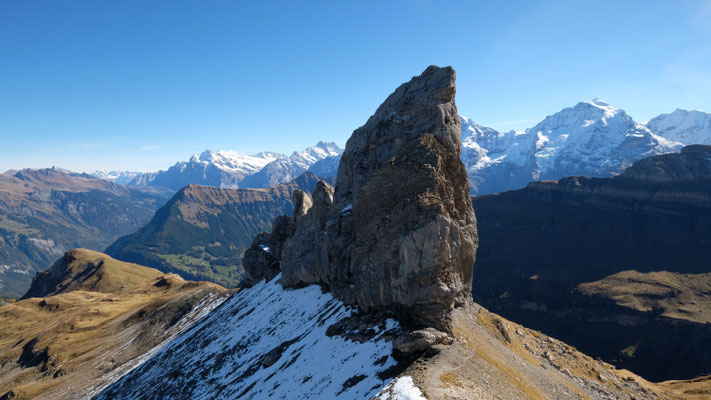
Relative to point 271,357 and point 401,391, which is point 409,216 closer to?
point 401,391

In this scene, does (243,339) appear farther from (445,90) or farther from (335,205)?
(445,90)

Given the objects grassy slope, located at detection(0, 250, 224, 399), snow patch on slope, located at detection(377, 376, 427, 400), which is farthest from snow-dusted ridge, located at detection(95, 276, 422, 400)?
grassy slope, located at detection(0, 250, 224, 399)

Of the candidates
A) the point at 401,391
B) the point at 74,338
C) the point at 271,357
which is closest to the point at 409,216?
the point at 401,391

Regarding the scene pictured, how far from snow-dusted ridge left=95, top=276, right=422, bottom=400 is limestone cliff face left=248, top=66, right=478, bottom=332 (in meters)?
4.93

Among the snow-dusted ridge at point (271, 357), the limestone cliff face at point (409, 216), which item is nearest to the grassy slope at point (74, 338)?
the snow-dusted ridge at point (271, 357)

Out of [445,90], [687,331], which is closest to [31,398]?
[445,90]

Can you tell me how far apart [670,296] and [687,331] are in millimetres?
30263

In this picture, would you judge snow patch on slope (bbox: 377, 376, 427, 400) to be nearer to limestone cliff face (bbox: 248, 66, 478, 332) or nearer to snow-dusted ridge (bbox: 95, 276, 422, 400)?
snow-dusted ridge (bbox: 95, 276, 422, 400)

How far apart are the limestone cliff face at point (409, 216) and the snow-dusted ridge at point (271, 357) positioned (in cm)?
493

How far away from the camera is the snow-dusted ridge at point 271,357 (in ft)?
121

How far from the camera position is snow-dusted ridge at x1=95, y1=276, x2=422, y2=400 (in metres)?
37.0

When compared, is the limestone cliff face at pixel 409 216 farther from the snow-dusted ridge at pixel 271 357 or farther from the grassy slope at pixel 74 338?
the grassy slope at pixel 74 338

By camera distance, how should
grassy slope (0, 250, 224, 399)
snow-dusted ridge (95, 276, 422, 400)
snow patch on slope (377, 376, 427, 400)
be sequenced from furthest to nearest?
grassy slope (0, 250, 224, 399)
snow-dusted ridge (95, 276, 422, 400)
snow patch on slope (377, 376, 427, 400)

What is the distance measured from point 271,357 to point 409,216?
108ft
